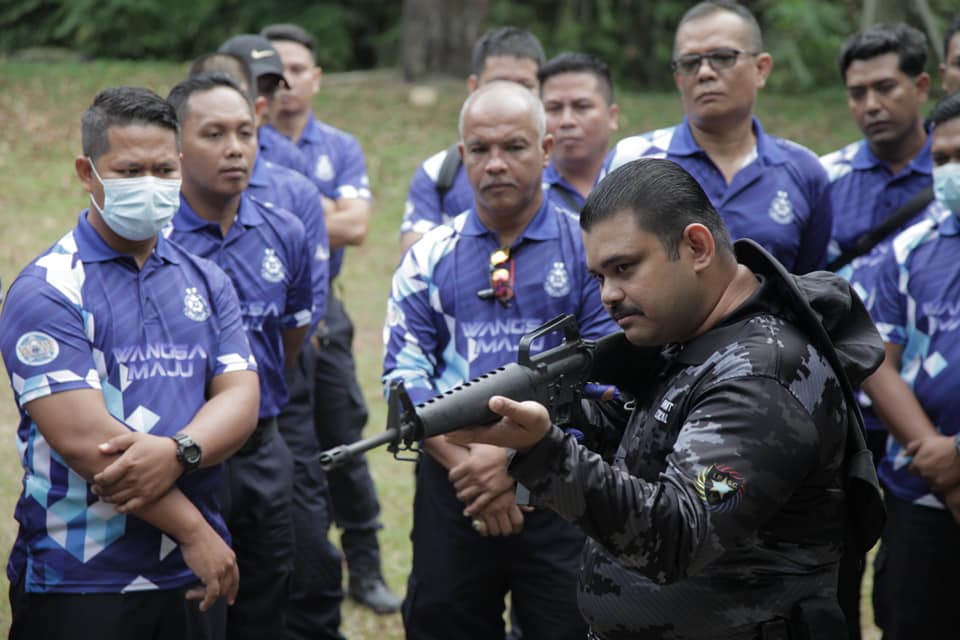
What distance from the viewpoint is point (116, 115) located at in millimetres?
4285

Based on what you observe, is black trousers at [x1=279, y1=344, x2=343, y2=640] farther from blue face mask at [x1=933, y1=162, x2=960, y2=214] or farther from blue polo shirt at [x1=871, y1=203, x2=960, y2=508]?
blue face mask at [x1=933, y1=162, x2=960, y2=214]

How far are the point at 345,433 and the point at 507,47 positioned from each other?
242 cm

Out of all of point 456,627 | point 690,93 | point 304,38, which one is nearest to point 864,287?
point 690,93

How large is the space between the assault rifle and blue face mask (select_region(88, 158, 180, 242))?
1371 mm

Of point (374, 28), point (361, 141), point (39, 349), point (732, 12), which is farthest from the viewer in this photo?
point (374, 28)

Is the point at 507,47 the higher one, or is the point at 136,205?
the point at 507,47

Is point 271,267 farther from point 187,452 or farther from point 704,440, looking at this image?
point 704,440

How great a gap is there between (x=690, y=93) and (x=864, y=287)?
1187 millimetres

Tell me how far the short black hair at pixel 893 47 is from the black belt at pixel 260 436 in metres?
3.32

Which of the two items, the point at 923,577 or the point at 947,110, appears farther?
the point at 947,110

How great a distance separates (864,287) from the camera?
561cm

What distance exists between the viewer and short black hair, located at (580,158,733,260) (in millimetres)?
3174

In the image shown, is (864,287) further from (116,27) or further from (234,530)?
(116,27)

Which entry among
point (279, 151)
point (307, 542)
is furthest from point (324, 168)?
point (307, 542)
